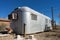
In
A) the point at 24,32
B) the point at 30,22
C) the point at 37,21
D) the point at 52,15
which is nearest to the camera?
the point at 24,32

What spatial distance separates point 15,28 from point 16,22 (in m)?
0.67

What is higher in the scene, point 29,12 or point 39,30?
point 29,12

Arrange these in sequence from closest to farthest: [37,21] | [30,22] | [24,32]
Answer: [24,32] < [30,22] < [37,21]

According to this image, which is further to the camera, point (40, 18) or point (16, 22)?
point (40, 18)

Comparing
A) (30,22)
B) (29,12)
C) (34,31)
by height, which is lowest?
(34,31)

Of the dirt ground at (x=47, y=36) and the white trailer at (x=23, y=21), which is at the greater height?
the white trailer at (x=23, y=21)

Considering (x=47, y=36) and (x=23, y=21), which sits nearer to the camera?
(x=47, y=36)

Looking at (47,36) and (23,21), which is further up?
(23,21)

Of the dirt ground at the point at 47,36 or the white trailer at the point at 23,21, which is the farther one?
the white trailer at the point at 23,21

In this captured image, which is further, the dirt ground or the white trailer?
the white trailer

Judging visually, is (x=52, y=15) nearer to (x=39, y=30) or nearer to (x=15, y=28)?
(x=39, y=30)

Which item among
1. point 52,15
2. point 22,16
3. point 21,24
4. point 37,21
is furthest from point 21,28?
point 52,15

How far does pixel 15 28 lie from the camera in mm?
13047

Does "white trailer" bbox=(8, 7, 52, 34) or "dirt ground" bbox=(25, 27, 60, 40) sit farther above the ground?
"white trailer" bbox=(8, 7, 52, 34)
